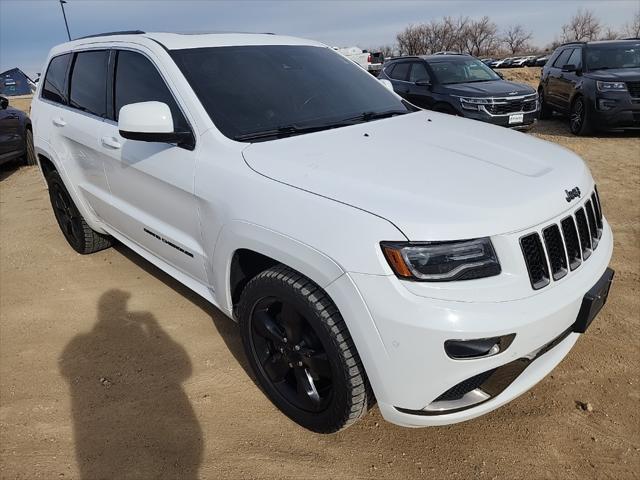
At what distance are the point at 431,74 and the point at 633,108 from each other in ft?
11.7

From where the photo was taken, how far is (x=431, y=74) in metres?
9.45

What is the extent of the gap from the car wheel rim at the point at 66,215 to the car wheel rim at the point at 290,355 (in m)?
2.84

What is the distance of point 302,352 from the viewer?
7.51ft

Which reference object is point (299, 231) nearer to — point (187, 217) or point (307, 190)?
point (307, 190)

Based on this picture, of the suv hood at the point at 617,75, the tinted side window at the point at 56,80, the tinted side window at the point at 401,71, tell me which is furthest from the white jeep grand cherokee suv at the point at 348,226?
the suv hood at the point at 617,75

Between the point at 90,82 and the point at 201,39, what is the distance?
46.4 inches

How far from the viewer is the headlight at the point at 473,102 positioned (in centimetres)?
868

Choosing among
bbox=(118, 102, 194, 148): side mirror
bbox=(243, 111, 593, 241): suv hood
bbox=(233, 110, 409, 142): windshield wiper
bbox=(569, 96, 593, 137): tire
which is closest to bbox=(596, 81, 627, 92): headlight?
bbox=(569, 96, 593, 137): tire

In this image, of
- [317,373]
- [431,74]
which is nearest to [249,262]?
[317,373]

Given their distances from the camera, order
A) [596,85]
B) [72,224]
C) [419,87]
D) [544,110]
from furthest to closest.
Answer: [544,110]
[419,87]
[596,85]
[72,224]

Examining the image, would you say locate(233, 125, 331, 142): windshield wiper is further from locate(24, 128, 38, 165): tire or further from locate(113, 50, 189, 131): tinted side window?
locate(24, 128, 38, 165): tire

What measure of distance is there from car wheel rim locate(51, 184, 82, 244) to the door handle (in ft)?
4.42

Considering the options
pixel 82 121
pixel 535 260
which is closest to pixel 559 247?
pixel 535 260

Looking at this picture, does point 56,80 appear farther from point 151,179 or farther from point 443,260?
point 443,260
